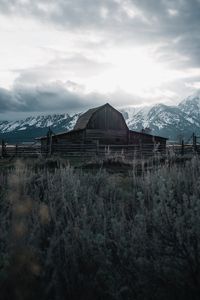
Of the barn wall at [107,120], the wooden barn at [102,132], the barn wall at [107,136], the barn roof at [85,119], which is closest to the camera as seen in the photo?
the wooden barn at [102,132]

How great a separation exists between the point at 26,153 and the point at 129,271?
28.3 m

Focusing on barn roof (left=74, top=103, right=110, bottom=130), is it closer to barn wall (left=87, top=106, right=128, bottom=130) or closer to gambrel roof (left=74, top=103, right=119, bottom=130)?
gambrel roof (left=74, top=103, right=119, bottom=130)

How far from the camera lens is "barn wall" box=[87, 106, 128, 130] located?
4098cm

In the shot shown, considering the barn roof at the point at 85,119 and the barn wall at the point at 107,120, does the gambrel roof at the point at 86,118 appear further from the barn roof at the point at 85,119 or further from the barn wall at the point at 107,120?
the barn wall at the point at 107,120

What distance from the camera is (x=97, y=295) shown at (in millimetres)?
3107

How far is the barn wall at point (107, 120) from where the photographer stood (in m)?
41.0

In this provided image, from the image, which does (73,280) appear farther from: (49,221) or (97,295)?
(49,221)

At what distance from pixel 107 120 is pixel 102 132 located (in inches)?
77.7

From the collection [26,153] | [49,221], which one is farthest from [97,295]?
[26,153]

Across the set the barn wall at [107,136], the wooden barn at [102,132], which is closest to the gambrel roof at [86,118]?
the wooden barn at [102,132]

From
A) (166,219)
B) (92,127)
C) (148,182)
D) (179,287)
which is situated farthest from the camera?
(92,127)

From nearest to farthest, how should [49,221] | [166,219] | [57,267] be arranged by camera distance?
[57,267], [166,219], [49,221]

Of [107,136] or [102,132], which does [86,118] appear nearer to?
[102,132]

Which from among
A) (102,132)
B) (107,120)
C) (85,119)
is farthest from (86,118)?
(102,132)
